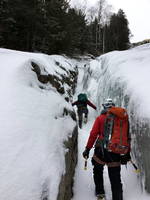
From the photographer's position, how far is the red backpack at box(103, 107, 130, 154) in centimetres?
394

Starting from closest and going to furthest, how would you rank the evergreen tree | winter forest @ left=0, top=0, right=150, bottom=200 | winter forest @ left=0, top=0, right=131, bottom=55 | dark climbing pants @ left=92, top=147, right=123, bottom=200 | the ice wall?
winter forest @ left=0, top=0, right=150, bottom=200
dark climbing pants @ left=92, top=147, right=123, bottom=200
the ice wall
winter forest @ left=0, top=0, right=131, bottom=55
the evergreen tree

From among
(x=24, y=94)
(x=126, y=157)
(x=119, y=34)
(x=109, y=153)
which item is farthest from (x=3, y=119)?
(x=119, y=34)

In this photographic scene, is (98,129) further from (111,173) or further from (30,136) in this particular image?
(30,136)

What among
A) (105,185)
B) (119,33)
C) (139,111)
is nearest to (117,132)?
(139,111)

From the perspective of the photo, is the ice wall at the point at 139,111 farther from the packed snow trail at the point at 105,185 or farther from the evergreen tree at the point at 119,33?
the evergreen tree at the point at 119,33

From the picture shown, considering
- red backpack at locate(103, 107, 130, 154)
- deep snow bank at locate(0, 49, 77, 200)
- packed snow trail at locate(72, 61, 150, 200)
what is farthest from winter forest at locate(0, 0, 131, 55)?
red backpack at locate(103, 107, 130, 154)

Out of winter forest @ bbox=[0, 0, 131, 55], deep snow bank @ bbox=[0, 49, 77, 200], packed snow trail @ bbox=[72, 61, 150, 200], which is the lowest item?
packed snow trail @ bbox=[72, 61, 150, 200]

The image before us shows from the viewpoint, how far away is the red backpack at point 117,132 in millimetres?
3936

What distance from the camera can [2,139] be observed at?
3.32 meters

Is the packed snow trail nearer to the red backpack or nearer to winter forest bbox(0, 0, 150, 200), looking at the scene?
winter forest bbox(0, 0, 150, 200)

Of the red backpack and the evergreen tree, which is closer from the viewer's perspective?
the red backpack

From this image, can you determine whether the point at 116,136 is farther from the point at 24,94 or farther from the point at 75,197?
the point at 24,94

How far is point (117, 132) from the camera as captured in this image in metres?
3.96

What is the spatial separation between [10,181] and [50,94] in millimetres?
3109
